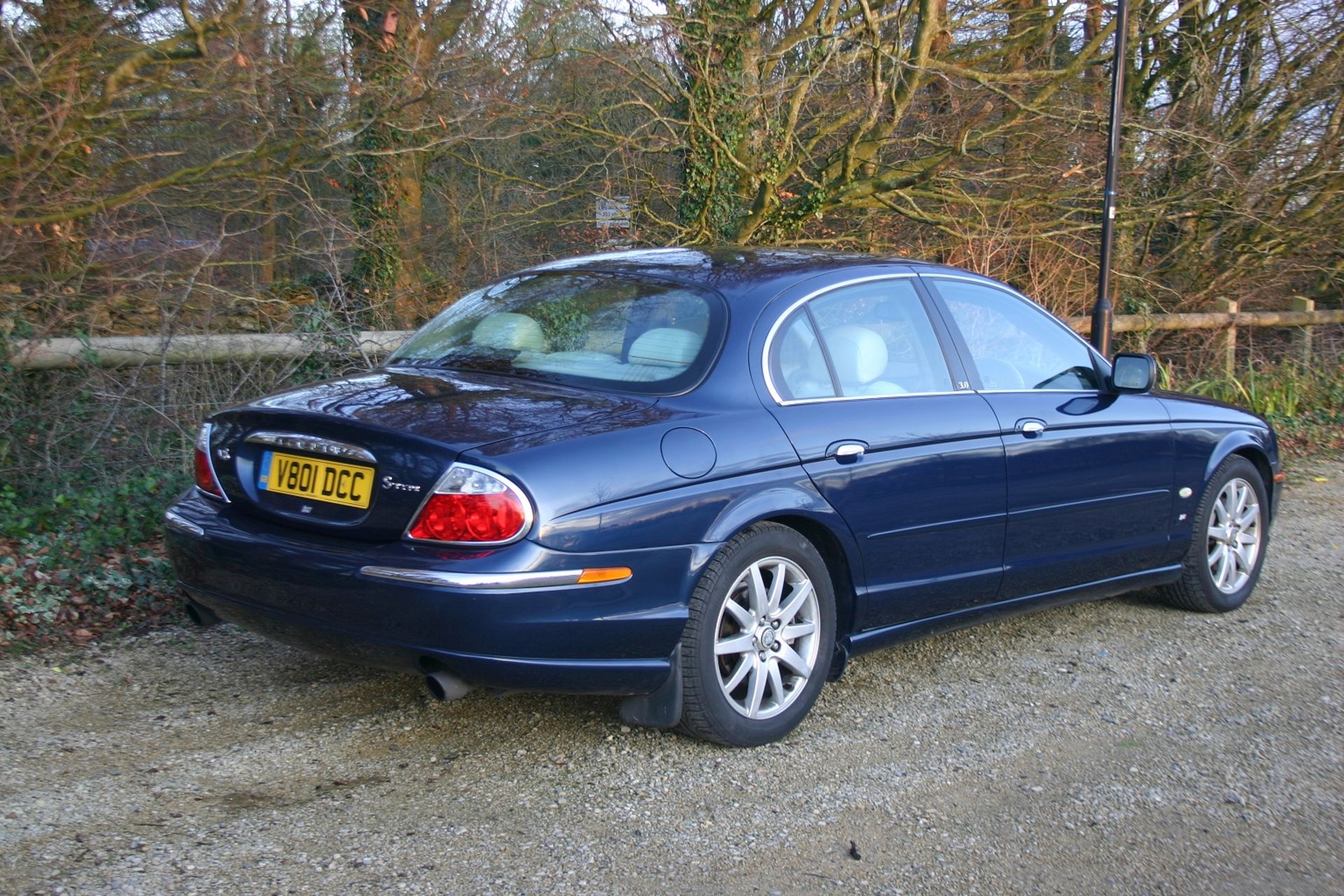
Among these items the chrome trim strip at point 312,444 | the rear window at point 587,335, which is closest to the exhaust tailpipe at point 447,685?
the chrome trim strip at point 312,444

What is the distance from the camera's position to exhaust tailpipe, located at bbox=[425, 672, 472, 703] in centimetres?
347

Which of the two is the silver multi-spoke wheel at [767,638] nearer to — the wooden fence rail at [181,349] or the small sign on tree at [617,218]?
the wooden fence rail at [181,349]

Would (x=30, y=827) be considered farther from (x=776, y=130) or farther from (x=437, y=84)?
(x=776, y=130)

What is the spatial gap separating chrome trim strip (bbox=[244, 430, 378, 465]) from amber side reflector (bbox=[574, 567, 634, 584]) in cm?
67

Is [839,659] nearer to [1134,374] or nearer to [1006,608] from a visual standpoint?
[1006,608]

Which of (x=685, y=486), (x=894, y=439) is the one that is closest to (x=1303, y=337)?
(x=894, y=439)

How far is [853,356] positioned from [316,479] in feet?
6.29

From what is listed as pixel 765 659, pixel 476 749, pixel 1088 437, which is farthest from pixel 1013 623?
pixel 476 749

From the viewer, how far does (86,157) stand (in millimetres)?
7629

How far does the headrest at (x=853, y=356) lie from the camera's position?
172 inches

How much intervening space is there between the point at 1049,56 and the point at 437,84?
697cm

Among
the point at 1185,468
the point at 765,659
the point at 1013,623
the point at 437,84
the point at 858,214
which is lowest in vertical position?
the point at 1013,623

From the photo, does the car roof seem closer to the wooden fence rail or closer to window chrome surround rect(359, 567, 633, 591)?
window chrome surround rect(359, 567, 633, 591)

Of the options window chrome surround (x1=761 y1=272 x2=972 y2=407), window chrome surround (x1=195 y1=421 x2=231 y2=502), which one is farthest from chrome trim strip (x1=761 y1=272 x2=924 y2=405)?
window chrome surround (x1=195 y1=421 x2=231 y2=502)
